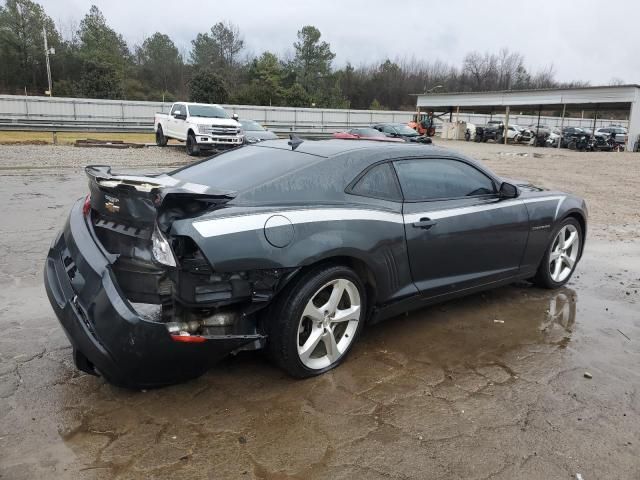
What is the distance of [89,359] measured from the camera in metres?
2.82

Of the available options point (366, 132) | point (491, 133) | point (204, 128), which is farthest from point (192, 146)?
point (491, 133)

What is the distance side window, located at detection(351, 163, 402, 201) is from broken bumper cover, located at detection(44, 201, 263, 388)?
1.26 metres

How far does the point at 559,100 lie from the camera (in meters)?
36.5

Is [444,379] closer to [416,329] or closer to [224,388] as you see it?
[416,329]

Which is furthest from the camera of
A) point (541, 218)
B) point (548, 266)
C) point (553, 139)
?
point (553, 139)

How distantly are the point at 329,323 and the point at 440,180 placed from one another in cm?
155

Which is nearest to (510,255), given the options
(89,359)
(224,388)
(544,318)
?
(544,318)

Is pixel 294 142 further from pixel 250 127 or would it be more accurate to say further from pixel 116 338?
pixel 250 127

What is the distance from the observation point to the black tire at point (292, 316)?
10.1ft

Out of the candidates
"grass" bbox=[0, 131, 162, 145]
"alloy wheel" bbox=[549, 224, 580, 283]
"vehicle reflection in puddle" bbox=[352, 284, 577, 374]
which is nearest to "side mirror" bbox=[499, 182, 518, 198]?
"alloy wheel" bbox=[549, 224, 580, 283]

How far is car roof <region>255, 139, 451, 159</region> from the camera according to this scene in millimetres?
3771

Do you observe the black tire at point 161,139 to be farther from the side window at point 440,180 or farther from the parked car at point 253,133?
the side window at point 440,180

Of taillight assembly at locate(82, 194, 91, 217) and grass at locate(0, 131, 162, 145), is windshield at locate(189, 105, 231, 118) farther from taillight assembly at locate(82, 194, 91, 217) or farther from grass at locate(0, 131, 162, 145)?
taillight assembly at locate(82, 194, 91, 217)

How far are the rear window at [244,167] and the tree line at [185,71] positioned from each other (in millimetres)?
48180
